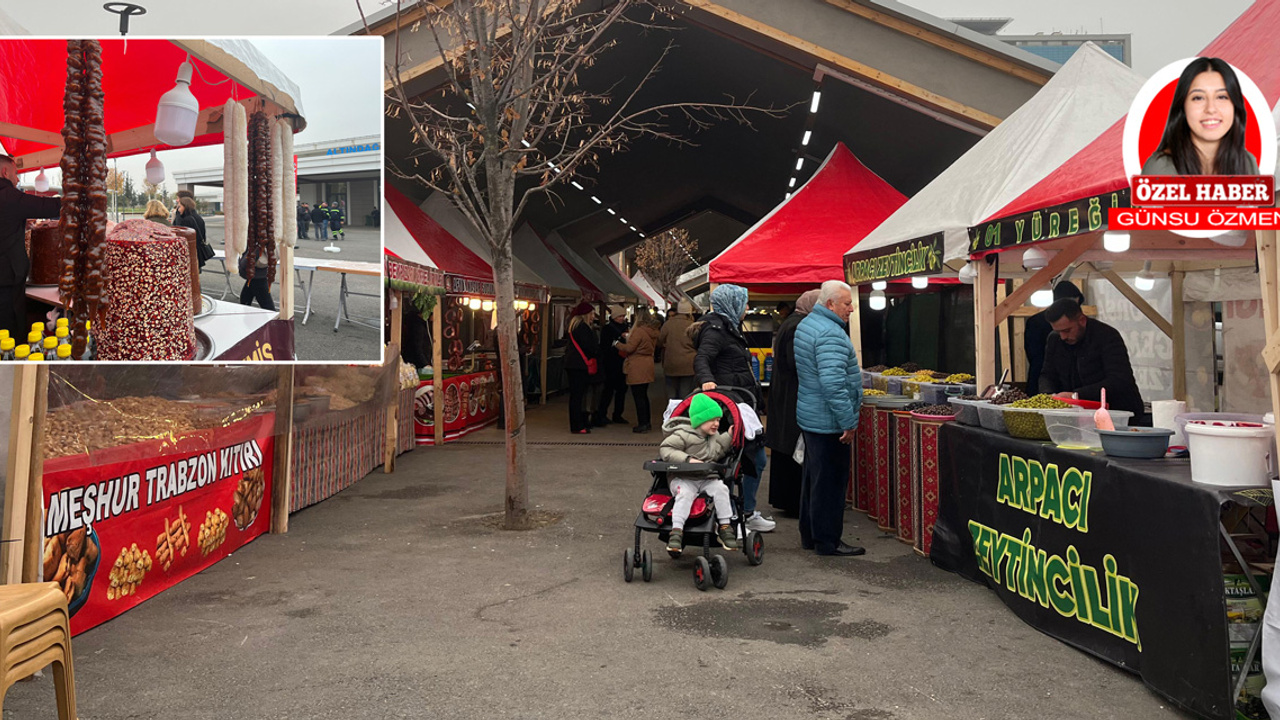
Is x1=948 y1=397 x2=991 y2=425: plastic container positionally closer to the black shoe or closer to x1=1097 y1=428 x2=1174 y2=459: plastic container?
the black shoe

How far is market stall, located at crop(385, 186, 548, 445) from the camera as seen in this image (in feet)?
44.5

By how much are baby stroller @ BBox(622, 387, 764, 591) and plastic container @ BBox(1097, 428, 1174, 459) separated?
8.20 ft

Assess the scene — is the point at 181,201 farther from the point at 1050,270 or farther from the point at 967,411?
the point at 1050,270

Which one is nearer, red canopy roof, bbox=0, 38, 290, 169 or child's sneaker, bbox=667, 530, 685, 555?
red canopy roof, bbox=0, 38, 290, 169

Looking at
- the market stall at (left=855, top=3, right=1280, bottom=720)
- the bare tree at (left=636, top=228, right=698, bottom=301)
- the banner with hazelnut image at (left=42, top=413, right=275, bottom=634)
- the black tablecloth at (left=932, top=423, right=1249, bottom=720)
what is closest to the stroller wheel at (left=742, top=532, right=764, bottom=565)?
the market stall at (left=855, top=3, right=1280, bottom=720)

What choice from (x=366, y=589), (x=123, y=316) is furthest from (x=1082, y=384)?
(x=123, y=316)

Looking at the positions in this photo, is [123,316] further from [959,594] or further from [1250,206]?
[959,594]

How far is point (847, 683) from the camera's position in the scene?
4574 mm

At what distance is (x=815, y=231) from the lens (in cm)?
1312

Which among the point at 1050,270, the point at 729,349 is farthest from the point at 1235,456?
the point at 729,349

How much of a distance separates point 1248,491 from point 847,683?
1884 mm

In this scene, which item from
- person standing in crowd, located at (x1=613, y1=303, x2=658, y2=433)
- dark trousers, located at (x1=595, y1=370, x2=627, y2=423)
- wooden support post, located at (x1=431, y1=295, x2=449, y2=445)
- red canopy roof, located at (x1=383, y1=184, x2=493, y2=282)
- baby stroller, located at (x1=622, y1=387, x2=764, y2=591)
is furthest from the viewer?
dark trousers, located at (x1=595, y1=370, x2=627, y2=423)

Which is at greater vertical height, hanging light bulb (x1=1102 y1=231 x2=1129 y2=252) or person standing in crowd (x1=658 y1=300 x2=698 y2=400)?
hanging light bulb (x1=1102 y1=231 x2=1129 y2=252)

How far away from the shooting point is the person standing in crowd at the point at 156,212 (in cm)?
392
